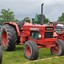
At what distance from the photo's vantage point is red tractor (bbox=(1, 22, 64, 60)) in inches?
394

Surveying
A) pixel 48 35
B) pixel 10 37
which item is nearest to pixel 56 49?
pixel 48 35

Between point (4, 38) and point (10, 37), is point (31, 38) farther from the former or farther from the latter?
point (4, 38)

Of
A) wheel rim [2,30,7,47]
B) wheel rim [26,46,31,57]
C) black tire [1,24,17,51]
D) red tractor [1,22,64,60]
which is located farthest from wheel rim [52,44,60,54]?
wheel rim [2,30,7,47]

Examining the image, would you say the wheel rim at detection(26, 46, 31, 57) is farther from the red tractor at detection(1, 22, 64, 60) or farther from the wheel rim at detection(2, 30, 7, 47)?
the wheel rim at detection(2, 30, 7, 47)

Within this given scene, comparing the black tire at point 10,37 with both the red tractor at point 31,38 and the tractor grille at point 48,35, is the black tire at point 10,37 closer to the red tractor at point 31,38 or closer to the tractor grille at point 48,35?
the red tractor at point 31,38

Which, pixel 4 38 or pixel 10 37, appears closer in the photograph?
pixel 10 37

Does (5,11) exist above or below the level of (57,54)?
above

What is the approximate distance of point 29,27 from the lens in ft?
37.0

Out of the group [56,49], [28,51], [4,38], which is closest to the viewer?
[28,51]

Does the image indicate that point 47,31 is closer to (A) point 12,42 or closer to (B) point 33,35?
(B) point 33,35

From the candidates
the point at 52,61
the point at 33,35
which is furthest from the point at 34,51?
the point at 33,35

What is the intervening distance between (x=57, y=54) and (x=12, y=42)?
6.90 feet

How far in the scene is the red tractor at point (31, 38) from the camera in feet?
32.8

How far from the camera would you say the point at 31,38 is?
36.7 ft
